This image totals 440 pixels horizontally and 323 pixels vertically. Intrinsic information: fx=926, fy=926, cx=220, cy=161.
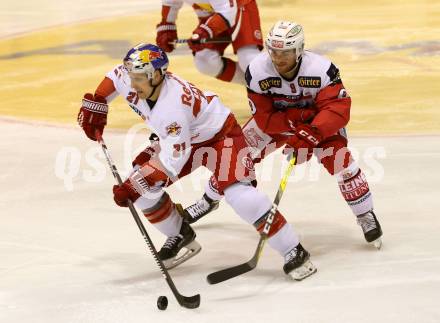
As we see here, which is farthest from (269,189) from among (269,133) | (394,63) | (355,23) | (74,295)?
(355,23)

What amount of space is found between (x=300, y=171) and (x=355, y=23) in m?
3.93

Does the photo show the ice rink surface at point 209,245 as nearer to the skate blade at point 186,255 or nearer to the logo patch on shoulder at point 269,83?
the skate blade at point 186,255

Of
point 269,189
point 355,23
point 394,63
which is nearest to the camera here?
point 269,189

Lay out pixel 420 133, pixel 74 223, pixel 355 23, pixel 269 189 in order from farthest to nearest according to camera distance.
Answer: pixel 355 23 → pixel 420 133 → pixel 269 189 → pixel 74 223

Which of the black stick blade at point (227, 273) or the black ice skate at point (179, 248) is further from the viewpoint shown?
the black ice skate at point (179, 248)

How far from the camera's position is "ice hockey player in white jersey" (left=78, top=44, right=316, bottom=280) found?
148 inches

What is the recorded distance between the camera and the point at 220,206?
5.00 metres

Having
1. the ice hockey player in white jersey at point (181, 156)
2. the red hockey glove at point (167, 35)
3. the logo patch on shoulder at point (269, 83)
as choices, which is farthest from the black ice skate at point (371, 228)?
the red hockey glove at point (167, 35)

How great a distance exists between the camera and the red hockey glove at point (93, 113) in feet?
13.8

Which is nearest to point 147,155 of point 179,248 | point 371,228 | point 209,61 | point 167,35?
point 179,248

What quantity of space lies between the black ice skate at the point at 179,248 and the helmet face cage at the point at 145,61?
2.61 ft

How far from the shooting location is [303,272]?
3873 millimetres

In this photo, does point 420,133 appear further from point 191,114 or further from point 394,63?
point 191,114

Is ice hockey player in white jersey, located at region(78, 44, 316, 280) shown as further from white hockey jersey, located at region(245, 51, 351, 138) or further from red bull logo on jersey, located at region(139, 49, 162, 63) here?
white hockey jersey, located at region(245, 51, 351, 138)
